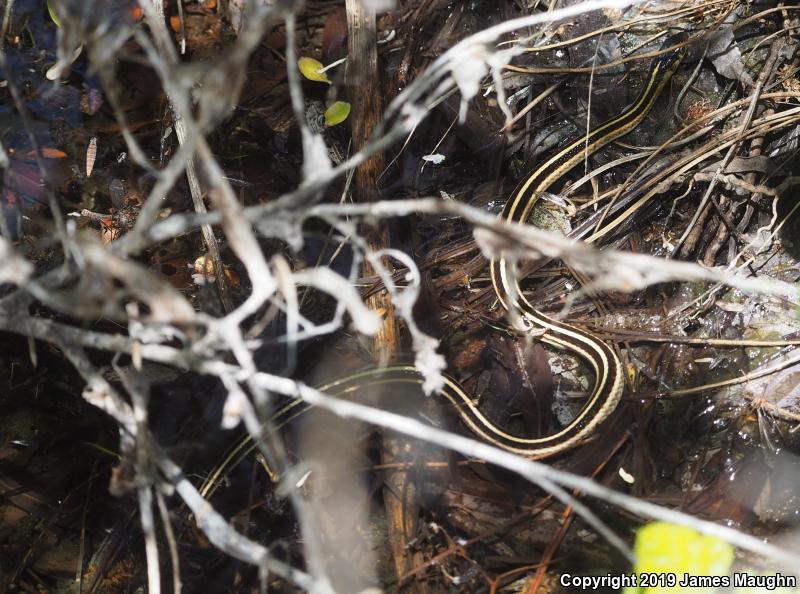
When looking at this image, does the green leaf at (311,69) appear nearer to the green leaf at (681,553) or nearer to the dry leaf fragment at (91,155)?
the dry leaf fragment at (91,155)

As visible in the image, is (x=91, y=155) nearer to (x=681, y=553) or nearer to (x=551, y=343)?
(x=551, y=343)

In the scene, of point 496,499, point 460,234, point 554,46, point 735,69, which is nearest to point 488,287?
point 460,234

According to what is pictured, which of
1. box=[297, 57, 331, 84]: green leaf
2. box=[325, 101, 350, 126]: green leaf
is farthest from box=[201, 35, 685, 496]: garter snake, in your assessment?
box=[297, 57, 331, 84]: green leaf

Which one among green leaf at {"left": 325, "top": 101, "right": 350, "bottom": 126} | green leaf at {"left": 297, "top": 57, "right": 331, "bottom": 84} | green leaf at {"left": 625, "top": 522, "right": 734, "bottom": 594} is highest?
green leaf at {"left": 297, "top": 57, "right": 331, "bottom": 84}

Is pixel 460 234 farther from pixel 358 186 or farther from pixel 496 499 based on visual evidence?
pixel 496 499

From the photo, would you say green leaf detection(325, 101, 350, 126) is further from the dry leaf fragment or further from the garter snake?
the dry leaf fragment

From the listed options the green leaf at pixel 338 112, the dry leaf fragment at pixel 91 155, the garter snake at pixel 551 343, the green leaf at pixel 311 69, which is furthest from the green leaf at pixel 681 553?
the dry leaf fragment at pixel 91 155

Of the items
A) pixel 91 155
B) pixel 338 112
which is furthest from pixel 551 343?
pixel 91 155
